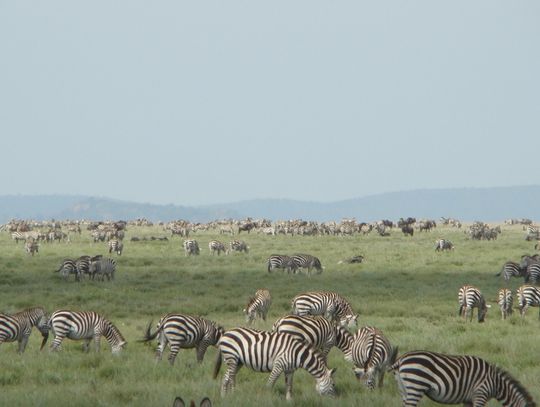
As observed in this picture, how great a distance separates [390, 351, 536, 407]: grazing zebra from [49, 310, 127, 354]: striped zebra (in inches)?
297

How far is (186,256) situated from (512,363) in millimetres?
34695

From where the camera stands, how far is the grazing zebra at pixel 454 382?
34.0 ft

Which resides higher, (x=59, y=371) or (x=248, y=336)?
(x=248, y=336)

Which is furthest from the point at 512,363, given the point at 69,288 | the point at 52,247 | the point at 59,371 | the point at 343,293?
the point at 52,247

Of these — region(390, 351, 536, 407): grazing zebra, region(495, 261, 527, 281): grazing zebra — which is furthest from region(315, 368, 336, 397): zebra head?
region(495, 261, 527, 281): grazing zebra

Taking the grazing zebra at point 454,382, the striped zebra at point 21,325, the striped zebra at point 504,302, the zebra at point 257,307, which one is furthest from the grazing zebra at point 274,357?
the striped zebra at point 504,302

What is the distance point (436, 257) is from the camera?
1870 inches

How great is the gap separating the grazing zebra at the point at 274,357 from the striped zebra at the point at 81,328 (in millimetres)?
4509

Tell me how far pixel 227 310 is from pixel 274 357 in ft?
40.6

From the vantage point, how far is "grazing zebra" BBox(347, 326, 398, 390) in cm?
1284

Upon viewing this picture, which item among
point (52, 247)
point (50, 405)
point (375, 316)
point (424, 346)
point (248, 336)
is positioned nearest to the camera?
point (50, 405)

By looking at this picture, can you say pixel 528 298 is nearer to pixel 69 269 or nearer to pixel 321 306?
pixel 321 306

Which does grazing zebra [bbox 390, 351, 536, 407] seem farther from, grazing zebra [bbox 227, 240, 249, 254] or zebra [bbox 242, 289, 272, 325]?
grazing zebra [bbox 227, 240, 249, 254]

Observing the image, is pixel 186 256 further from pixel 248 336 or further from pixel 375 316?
pixel 248 336
